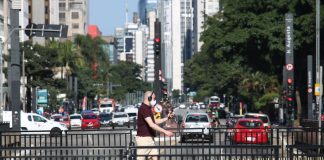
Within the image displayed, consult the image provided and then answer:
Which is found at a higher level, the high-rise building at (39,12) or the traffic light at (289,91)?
the high-rise building at (39,12)

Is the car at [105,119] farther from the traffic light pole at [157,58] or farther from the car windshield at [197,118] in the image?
the traffic light pole at [157,58]

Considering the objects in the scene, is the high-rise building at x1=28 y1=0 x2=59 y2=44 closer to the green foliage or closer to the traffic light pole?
the green foliage

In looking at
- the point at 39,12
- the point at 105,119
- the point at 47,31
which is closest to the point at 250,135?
the point at 47,31

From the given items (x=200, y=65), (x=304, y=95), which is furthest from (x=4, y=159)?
(x=200, y=65)

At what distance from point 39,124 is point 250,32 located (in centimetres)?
2074

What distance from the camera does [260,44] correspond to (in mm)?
73000

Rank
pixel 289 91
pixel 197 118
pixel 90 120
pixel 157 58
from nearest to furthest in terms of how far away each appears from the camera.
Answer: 1. pixel 157 58
2. pixel 197 118
3. pixel 289 91
4. pixel 90 120

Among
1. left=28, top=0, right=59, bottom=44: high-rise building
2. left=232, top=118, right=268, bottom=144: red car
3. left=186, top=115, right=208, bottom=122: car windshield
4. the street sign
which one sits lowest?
left=186, top=115, right=208, bottom=122: car windshield

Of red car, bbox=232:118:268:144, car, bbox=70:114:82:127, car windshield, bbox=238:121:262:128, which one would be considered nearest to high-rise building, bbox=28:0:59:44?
car, bbox=70:114:82:127

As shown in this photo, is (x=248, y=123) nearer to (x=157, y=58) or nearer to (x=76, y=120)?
(x=157, y=58)

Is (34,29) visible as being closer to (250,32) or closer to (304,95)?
(250,32)

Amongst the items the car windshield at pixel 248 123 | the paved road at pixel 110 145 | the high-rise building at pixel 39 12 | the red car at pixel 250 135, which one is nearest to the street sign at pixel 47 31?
the car windshield at pixel 248 123

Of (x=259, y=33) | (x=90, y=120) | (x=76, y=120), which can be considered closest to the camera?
(x=90, y=120)

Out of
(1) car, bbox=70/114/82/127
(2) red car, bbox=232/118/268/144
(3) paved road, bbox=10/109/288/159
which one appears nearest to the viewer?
(3) paved road, bbox=10/109/288/159
